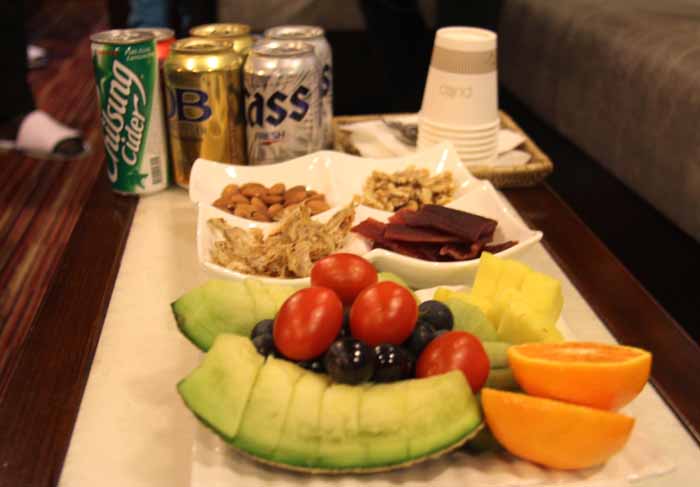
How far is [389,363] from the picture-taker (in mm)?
618

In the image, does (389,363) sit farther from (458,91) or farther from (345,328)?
(458,91)

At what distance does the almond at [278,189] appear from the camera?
1.14 meters

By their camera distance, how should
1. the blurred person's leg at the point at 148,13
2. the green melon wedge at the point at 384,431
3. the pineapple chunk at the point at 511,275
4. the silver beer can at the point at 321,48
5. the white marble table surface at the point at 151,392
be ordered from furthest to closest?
the blurred person's leg at the point at 148,13 → the silver beer can at the point at 321,48 → the pineapple chunk at the point at 511,275 → the white marble table surface at the point at 151,392 → the green melon wedge at the point at 384,431

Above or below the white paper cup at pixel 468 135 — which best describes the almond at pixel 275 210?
below

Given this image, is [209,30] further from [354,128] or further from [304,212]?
[304,212]

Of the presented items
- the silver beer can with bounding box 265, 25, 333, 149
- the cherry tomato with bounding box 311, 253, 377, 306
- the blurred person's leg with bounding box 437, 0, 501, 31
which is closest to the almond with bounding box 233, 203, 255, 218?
the silver beer can with bounding box 265, 25, 333, 149

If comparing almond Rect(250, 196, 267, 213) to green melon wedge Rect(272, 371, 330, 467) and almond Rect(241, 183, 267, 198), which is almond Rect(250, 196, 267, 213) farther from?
green melon wedge Rect(272, 371, 330, 467)

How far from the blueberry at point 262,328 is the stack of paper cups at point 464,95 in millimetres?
733

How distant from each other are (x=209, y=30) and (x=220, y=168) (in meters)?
0.29

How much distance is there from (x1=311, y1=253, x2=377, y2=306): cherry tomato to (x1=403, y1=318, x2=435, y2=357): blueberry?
73 millimetres

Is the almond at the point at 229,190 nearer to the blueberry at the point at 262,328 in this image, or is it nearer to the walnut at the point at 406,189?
the walnut at the point at 406,189

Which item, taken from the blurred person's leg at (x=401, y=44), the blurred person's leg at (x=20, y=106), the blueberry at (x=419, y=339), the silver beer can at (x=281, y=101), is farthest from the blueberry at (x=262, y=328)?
the blurred person's leg at (x=20, y=106)

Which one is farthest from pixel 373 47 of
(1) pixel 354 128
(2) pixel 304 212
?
(2) pixel 304 212

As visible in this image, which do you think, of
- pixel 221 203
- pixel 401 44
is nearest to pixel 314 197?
pixel 221 203
